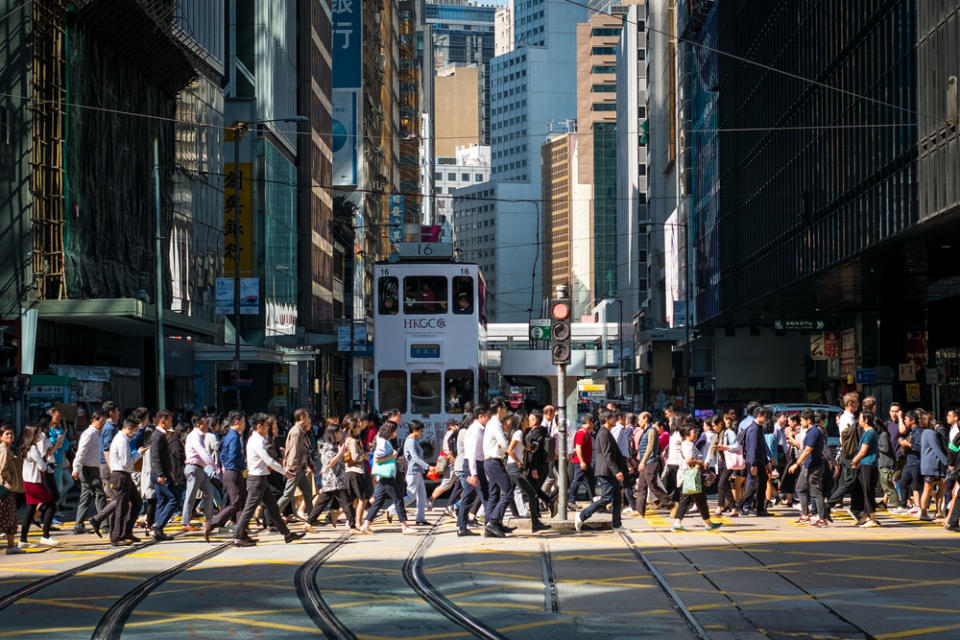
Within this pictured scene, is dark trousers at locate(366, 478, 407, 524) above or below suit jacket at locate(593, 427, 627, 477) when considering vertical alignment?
below

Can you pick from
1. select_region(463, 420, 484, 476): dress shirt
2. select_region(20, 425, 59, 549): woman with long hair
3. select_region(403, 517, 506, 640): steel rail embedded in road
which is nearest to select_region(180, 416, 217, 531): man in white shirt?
select_region(20, 425, 59, 549): woman with long hair

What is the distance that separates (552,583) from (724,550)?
3949 mm

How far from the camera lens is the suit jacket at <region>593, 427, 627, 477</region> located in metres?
19.0

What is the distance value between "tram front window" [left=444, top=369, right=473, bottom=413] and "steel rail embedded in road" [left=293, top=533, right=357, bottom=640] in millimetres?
12003

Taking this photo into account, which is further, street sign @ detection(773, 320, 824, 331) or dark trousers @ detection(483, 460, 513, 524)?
street sign @ detection(773, 320, 824, 331)

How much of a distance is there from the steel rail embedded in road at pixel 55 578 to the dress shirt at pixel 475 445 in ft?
13.9

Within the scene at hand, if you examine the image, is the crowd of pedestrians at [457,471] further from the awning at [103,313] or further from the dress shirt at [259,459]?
the awning at [103,313]

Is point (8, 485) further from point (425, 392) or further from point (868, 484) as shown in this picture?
point (425, 392)

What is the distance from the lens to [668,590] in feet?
41.7

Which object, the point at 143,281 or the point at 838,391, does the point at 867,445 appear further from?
the point at 838,391

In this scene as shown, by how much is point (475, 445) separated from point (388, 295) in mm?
10093

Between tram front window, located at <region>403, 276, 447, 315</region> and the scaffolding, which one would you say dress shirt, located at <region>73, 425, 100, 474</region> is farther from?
the scaffolding

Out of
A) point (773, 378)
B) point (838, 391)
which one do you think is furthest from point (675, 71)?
point (838, 391)

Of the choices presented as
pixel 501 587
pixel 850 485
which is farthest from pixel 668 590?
pixel 850 485
